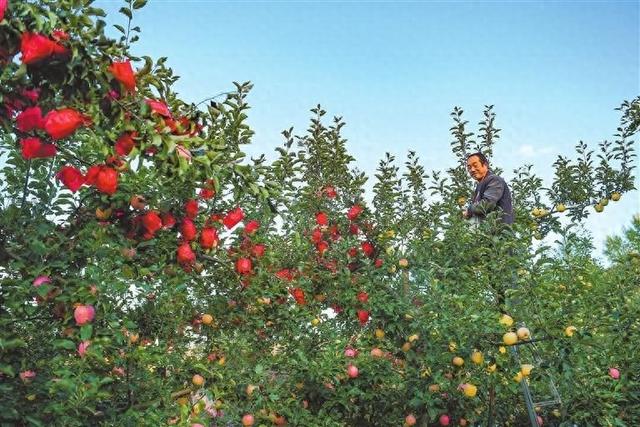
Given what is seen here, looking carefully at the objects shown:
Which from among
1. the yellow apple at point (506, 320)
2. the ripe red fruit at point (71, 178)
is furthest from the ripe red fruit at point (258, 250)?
the yellow apple at point (506, 320)

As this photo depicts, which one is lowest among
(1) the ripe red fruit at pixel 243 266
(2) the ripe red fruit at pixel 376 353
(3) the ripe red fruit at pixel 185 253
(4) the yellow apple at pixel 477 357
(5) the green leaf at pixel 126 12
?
(4) the yellow apple at pixel 477 357

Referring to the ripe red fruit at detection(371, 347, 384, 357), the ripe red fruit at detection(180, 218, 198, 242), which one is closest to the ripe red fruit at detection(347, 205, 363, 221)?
the ripe red fruit at detection(371, 347, 384, 357)

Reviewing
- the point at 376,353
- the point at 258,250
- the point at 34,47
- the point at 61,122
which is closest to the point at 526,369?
the point at 376,353

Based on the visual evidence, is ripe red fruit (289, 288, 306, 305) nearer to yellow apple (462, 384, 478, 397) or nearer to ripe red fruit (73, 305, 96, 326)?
yellow apple (462, 384, 478, 397)

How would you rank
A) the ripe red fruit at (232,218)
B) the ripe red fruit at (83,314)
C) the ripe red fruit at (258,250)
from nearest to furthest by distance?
the ripe red fruit at (83,314) → the ripe red fruit at (232,218) → the ripe red fruit at (258,250)

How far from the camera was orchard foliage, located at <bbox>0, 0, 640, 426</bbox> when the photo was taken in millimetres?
2367

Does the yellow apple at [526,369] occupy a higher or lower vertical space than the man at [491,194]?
lower

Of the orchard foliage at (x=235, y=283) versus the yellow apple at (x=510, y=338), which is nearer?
the orchard foliage at (x=235, y=283)

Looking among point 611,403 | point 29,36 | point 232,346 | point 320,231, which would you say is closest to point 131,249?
point 232,346

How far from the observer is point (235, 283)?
4.21 meters

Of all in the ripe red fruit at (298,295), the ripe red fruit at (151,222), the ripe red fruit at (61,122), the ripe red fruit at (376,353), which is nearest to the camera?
the ripe red fruit at (61,122)

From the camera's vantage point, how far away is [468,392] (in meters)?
4.01

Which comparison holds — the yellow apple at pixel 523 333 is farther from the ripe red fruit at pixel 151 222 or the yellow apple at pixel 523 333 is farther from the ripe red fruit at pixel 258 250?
the ripe red fruit at pixel 151 222

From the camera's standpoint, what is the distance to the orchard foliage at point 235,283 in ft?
7.77
